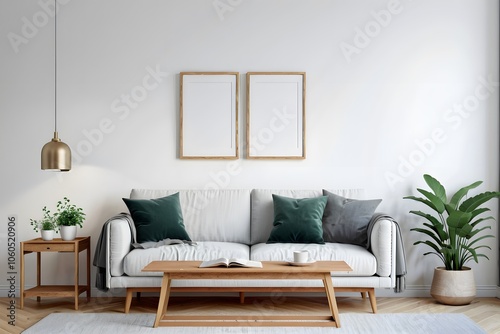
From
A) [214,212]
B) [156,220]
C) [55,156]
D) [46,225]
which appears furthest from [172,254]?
[55,156]

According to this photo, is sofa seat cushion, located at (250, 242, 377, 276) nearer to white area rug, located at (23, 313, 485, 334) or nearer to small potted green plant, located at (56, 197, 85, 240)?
white area rug, located at (23, 313, 485, 334)

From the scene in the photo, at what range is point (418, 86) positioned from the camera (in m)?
5.29

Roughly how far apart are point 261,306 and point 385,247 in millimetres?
1112

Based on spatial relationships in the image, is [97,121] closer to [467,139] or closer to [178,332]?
[178,332]

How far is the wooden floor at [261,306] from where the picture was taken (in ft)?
14.8

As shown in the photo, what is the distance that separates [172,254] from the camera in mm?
4406

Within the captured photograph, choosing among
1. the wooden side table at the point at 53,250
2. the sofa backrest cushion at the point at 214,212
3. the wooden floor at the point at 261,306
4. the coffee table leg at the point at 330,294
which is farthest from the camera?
the sofa backrest cushion at the point at 214,212

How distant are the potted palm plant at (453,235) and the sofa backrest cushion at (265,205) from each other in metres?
0.64

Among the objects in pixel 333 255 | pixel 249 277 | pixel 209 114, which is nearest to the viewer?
pixel 249 277

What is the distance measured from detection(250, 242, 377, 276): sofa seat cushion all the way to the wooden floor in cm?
41

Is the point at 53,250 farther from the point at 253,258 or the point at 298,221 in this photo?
the point at 298,221

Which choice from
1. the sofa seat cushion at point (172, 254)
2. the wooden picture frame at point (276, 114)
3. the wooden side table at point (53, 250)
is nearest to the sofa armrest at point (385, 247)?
the sofa seat cushion at point (172, 254)

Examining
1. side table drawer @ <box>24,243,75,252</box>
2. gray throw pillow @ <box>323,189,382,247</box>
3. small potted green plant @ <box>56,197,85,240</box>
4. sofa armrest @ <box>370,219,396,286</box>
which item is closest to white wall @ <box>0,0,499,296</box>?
Answer: small potted green plant @ <box>56,197,85,240</box>

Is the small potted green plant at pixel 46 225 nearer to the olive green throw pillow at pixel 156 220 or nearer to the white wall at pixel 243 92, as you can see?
the white wall at pixel 243 92
